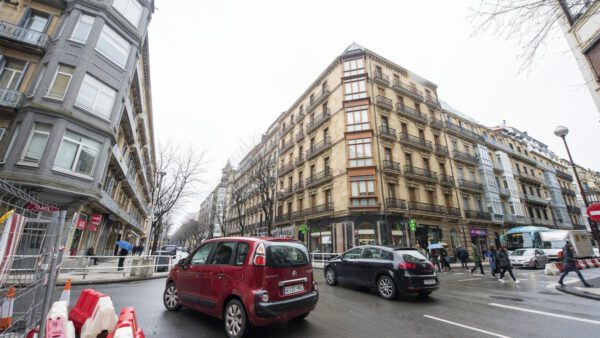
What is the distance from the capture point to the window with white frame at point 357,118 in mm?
23484

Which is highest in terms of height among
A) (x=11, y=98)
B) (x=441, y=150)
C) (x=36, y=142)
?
(x=441, y=150)

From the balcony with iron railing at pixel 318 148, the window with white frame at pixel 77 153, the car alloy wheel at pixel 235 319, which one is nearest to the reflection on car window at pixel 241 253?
the car alloy wheel at pixel 235 319

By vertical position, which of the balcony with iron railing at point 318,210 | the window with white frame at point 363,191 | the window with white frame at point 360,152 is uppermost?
the window with white frame at point 360,152

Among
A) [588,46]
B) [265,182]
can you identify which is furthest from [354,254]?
[265,182]

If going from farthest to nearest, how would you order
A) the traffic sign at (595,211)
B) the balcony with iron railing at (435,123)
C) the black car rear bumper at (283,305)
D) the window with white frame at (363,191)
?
the balcony with iron railing at (435,123) < the window with white frame at (363,191) < the traffic sign at (595,211) < the black car rear bumper at (283,305)

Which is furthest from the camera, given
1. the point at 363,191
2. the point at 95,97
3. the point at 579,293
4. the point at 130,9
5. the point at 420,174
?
the point at 420,174

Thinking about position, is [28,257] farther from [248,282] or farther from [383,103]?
[383,103]

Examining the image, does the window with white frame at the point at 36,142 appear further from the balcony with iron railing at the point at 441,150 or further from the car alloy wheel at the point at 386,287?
the balcony with iron railing at the point at 441,150

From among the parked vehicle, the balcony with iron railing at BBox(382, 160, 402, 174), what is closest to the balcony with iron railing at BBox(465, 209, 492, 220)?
the parked vehicle

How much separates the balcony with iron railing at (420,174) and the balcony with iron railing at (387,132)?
10.7 feet

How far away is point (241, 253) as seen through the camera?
458 cm

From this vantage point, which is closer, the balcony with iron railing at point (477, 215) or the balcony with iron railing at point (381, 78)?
the balcony with iron railing at point (381, 78)

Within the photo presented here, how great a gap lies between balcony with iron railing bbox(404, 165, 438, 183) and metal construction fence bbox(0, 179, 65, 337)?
24077mm

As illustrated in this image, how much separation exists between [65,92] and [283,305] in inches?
570
